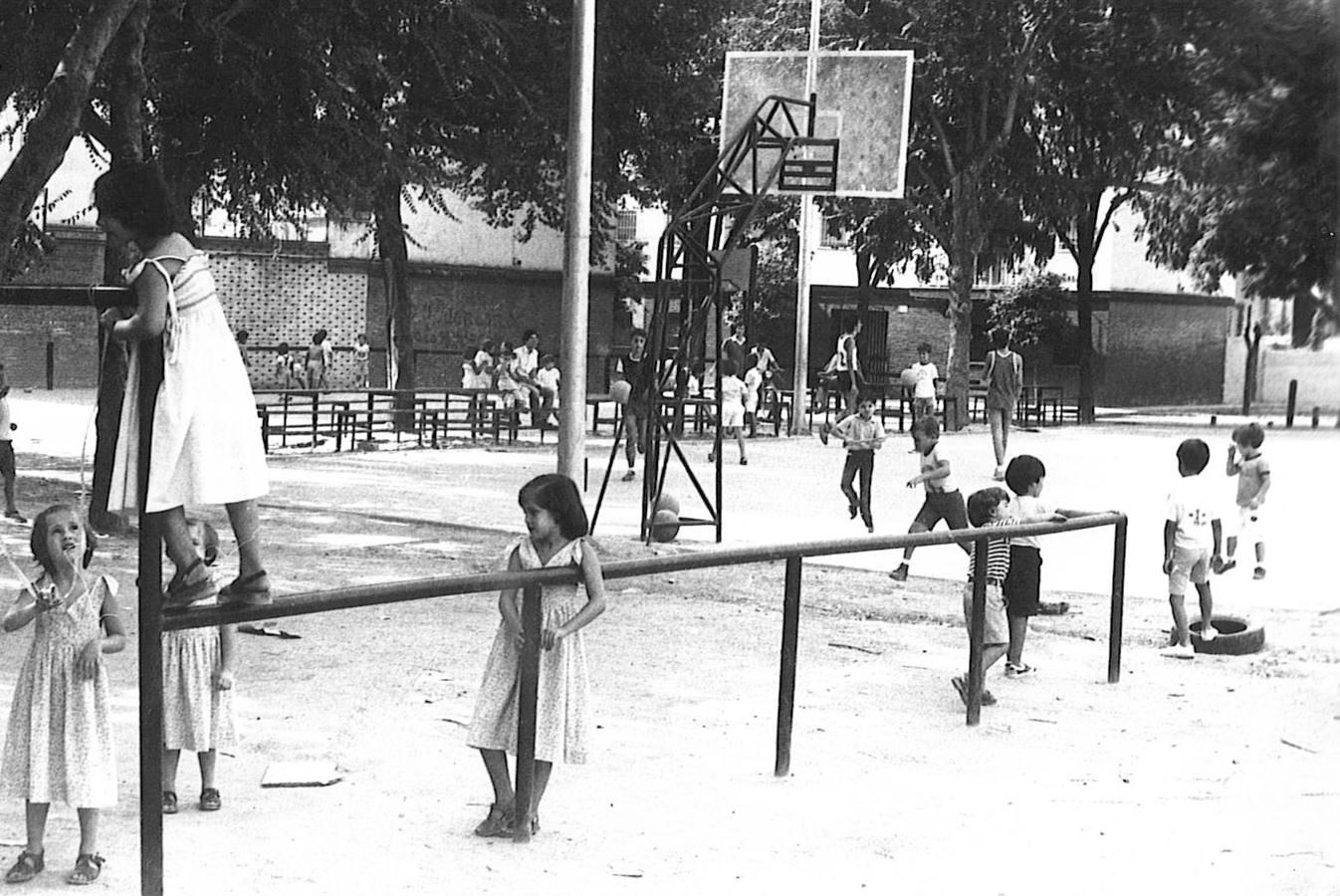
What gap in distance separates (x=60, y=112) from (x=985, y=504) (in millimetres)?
5159

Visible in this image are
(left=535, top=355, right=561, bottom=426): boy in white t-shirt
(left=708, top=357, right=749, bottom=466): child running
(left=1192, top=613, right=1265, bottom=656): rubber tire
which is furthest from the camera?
(left=535, top=355, right=561, bottom=426): boy in white t-shirt

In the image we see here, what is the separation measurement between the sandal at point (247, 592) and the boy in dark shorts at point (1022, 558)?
3605 mm

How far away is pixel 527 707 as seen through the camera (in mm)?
4188

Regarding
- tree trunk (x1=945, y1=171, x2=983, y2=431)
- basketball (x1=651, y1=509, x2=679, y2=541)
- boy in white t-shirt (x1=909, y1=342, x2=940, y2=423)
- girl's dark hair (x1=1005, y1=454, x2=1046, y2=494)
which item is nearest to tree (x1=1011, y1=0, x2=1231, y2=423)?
tree trunk (x1=945, y1=171, x2=983, y2=431)

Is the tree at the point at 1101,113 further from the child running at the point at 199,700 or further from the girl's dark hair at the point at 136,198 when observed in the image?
the child running at the point at 199,700

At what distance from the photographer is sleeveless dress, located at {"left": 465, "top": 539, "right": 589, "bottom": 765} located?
4.23 metres

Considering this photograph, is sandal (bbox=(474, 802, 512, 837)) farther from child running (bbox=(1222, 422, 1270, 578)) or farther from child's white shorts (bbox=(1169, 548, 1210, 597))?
child running (bbox=(1222, 422, 1270, 578))

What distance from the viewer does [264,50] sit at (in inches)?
422

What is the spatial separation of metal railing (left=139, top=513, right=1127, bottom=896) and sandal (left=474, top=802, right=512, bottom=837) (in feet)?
0.20

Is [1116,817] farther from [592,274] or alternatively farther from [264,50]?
[592,274]

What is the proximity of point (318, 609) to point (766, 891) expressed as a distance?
4.09 ft

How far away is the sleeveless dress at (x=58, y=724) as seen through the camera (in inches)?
147

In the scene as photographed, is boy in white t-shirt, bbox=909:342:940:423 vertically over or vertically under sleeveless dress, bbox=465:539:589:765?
over

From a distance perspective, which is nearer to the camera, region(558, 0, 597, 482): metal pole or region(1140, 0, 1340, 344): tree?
region(1140, 0, 1340, 344): tree
